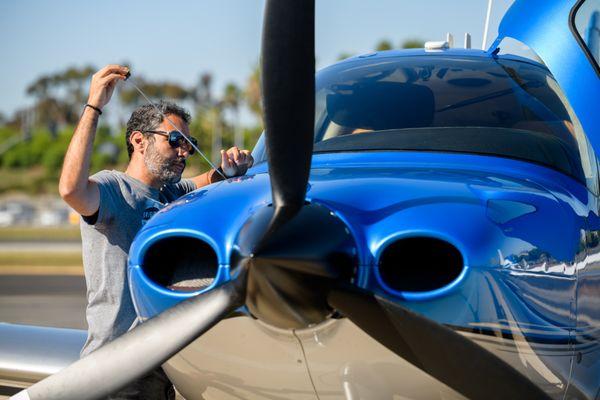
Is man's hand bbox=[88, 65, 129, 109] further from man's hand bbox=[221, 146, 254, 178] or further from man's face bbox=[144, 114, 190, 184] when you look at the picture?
man's hand bbox=[221, 146, 254, 178]

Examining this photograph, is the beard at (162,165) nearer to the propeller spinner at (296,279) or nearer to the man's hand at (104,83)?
the man's hand at (104,83)

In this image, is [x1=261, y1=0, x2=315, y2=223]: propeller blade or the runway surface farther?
the runway surface

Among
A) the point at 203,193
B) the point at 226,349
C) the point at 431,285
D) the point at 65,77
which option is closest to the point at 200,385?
the point at 226,349

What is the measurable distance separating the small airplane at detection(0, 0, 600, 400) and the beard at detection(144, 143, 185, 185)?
1133mm

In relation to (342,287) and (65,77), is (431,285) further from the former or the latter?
(65,77)

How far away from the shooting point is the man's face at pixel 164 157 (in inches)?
174

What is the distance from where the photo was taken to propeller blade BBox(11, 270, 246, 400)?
9.06 ft

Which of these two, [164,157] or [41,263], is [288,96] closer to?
[164,157]

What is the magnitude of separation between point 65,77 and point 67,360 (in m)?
107

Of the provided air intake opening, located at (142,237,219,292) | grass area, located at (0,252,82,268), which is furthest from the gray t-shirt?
grass area, located at (0,252,82,268)

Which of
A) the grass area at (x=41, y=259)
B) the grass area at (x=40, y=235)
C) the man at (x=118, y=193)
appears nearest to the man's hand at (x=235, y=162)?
the man at (x=118, y=193)

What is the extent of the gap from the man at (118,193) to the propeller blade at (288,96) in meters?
1.27

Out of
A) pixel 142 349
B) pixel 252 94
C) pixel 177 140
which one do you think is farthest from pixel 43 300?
pixel 252 94

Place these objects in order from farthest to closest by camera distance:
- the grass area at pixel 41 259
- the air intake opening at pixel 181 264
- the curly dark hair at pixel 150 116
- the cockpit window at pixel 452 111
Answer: the grass area at pixel 41 259, the curly dark hair at pixel 150 116, the cockpit window at pixel 452 111, the air intake opening at pixel 181 264
